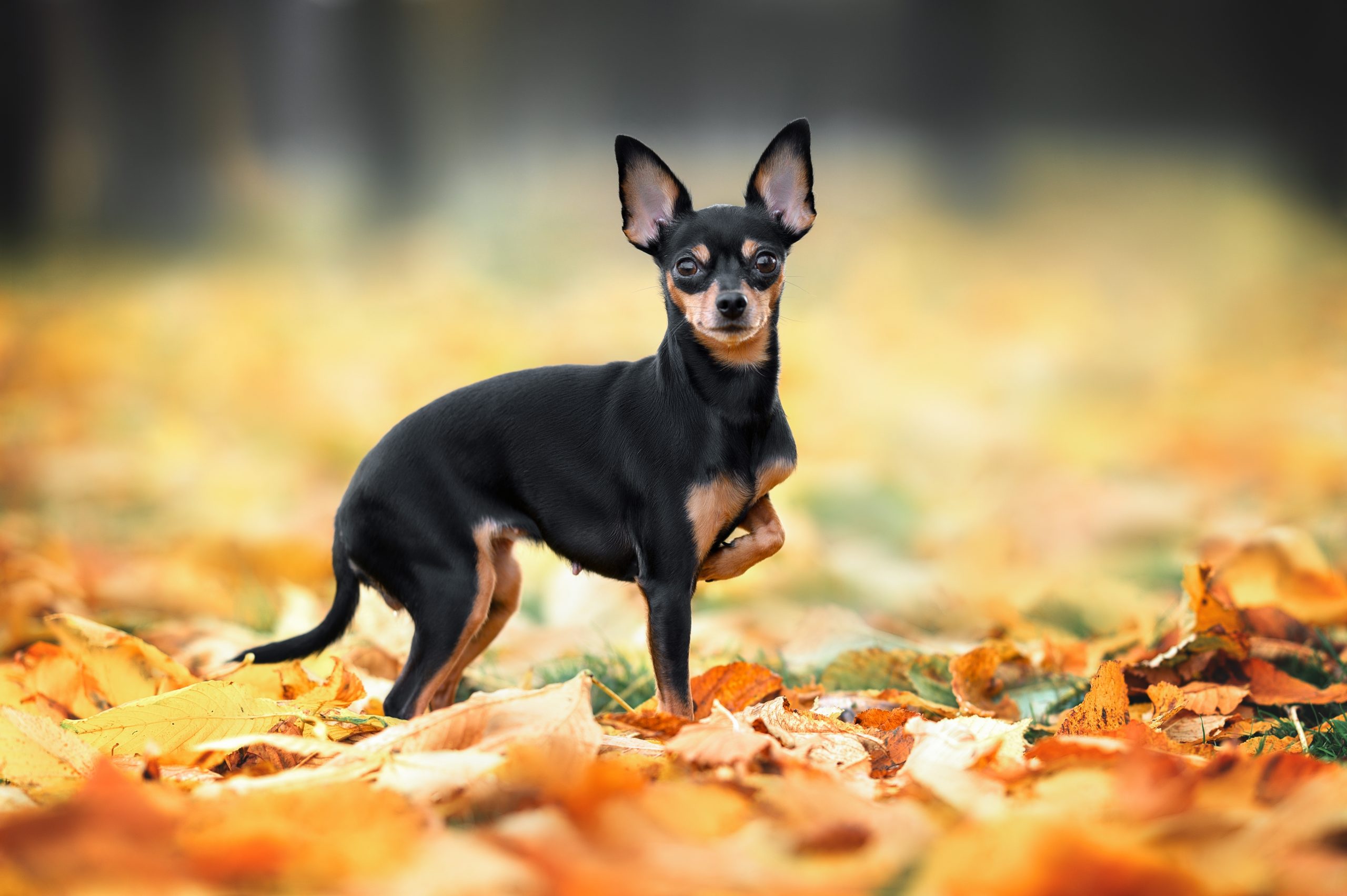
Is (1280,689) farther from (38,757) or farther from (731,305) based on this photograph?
(38,757)

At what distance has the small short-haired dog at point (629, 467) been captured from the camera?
99.7 inches

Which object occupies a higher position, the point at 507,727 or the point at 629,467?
the point at 629,467

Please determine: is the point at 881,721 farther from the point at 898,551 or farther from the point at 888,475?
the point at 888,475

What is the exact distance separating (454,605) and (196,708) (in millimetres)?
585

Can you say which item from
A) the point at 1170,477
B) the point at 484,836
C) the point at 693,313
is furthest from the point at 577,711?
the point at 1170,477

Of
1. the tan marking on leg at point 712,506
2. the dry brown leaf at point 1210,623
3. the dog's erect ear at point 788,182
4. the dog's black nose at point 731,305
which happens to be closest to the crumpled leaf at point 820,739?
the tan marking on leg at point 712,506

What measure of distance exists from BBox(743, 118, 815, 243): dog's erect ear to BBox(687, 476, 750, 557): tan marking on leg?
711 mm

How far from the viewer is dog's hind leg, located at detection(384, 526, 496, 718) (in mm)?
2500

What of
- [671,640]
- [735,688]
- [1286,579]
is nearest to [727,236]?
[671,640]

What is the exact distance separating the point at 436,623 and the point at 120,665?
87 cm

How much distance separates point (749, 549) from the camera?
269 centimetres

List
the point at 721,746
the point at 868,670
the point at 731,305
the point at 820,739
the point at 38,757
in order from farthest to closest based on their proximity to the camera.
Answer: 1. the point at 868,670
2. the point at 731,305
3. the point at 820,739
4. the point at 38,757
5. the point at 721,746

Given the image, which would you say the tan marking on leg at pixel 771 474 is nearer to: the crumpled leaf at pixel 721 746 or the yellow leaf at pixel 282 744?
the crumpled leaf at pixel 721 746

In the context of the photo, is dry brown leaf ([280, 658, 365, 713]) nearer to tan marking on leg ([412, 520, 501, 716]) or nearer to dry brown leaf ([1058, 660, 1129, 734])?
tan marking on leg ([412, 520, 501, 716])
